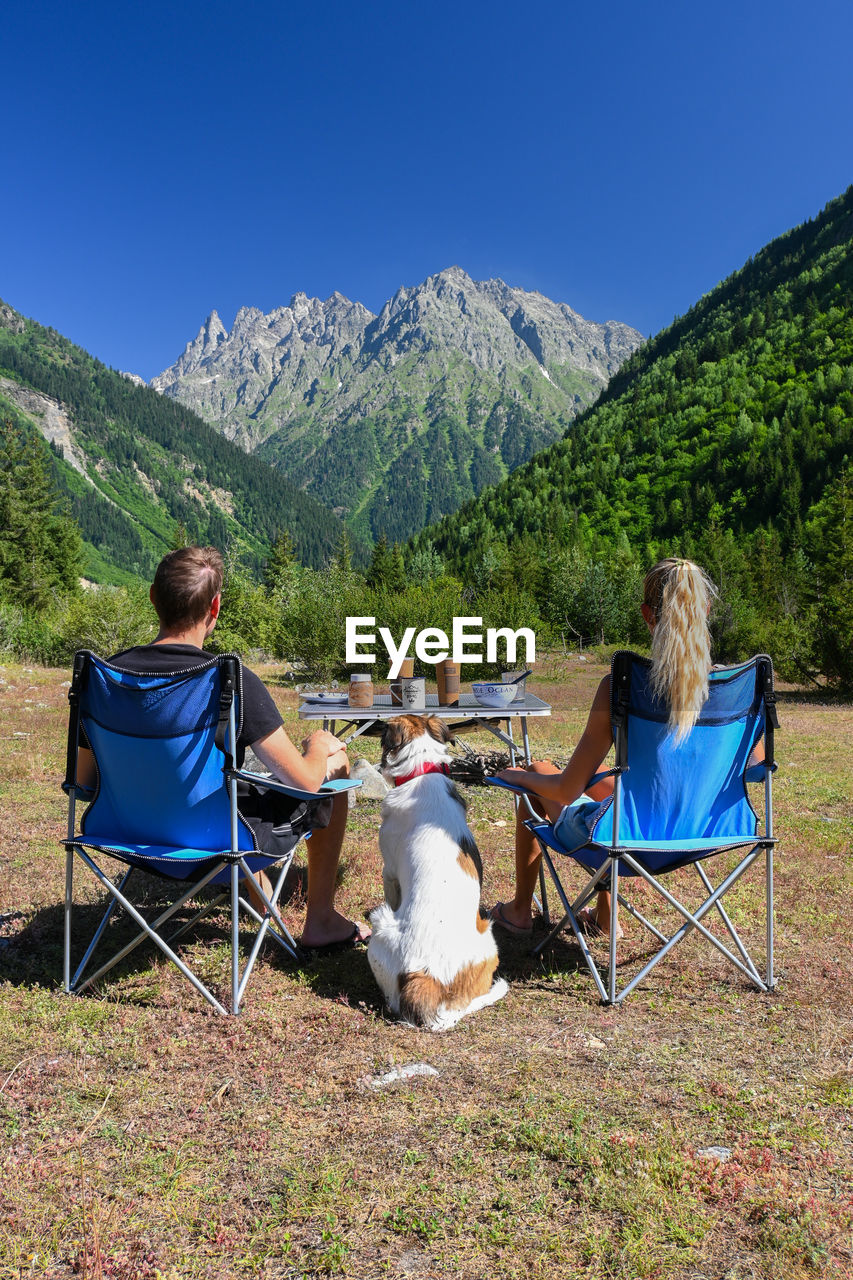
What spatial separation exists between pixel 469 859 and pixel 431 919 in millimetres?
309

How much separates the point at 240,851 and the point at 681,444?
87.4m

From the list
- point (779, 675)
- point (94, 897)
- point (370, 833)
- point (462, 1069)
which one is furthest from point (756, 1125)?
point (779, 675)

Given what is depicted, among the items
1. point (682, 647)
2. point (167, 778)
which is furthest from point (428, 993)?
point (682, 647)

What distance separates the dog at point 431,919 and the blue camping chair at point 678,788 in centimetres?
52

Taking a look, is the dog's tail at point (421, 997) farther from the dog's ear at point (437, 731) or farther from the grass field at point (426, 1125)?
the dog's ear at point (437, 731)

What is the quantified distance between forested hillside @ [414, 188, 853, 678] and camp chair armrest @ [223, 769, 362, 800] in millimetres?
46824

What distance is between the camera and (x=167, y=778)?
9.56 feet

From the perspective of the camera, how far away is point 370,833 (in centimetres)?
610

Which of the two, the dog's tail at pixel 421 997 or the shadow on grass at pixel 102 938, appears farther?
the shadow on grass at pixel 102 938

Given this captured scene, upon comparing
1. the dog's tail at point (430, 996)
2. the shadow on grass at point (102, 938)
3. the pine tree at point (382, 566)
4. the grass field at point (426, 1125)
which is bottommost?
the shadow on grass at point (102, 938)

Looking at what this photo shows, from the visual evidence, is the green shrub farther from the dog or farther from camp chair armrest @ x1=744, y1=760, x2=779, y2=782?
camp chair armrest @ x1=744, y1=760, x2=779, y2=782

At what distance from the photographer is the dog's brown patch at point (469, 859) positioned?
293cm

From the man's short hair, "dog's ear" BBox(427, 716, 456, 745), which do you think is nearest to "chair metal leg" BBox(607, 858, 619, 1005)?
"dog's ear" BBox(427, 716, 456, 745)

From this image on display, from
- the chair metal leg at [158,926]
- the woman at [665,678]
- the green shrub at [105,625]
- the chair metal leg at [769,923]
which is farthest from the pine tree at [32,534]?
the chair metal leg at [769,923]
